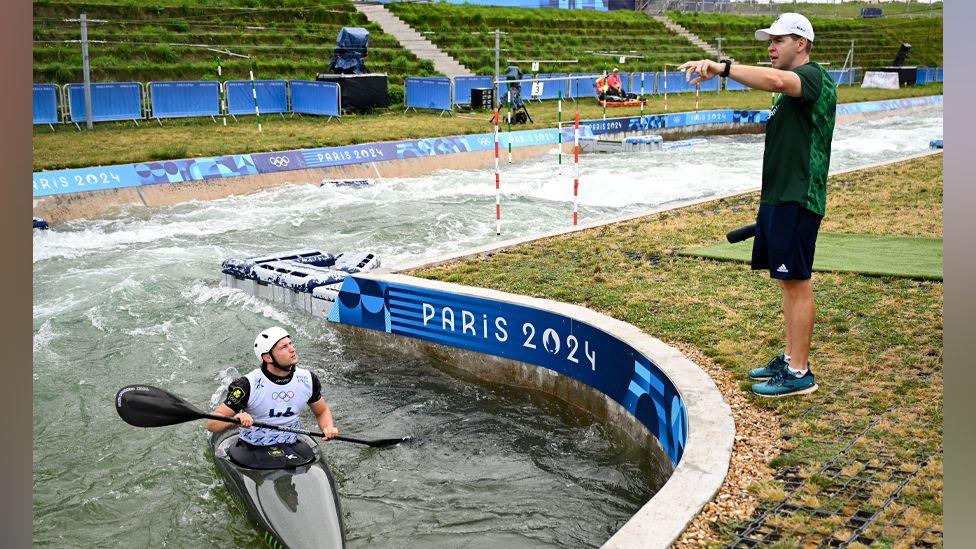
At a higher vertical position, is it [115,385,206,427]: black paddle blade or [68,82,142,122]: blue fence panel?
[68,82,142,122]: blue fence panel

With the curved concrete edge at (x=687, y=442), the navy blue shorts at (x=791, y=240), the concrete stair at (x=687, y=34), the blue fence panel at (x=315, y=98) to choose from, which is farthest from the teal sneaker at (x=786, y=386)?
the concrete stair at (x=687, y=34)

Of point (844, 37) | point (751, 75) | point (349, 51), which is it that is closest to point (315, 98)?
point (349, 51)

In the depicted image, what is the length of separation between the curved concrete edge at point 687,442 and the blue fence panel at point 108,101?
1537 centimetres

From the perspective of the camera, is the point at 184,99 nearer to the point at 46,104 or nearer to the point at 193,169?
the point at 46,104

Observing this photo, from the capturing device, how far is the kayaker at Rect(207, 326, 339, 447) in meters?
5.88

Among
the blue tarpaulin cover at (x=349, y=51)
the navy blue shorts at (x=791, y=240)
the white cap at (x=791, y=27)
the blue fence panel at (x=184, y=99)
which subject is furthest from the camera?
the blue tarpaulin cover at (x=349, y=51)

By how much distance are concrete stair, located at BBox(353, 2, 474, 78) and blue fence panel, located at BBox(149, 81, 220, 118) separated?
10.0 meters

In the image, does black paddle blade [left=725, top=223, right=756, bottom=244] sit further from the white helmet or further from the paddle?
the paddle

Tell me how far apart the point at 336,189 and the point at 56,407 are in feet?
30.8

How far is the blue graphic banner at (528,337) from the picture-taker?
6570 mm

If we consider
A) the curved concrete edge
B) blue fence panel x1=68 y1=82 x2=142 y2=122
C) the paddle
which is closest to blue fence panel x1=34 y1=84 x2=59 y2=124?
blue fence panel x1=68 y1=82 x2=142 y2=122

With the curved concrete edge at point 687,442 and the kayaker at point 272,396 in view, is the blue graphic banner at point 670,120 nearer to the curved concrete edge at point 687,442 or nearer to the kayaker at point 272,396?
the curved concrete edge at point 687,442

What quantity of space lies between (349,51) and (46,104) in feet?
25.4

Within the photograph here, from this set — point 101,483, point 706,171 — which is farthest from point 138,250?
point 706,171
